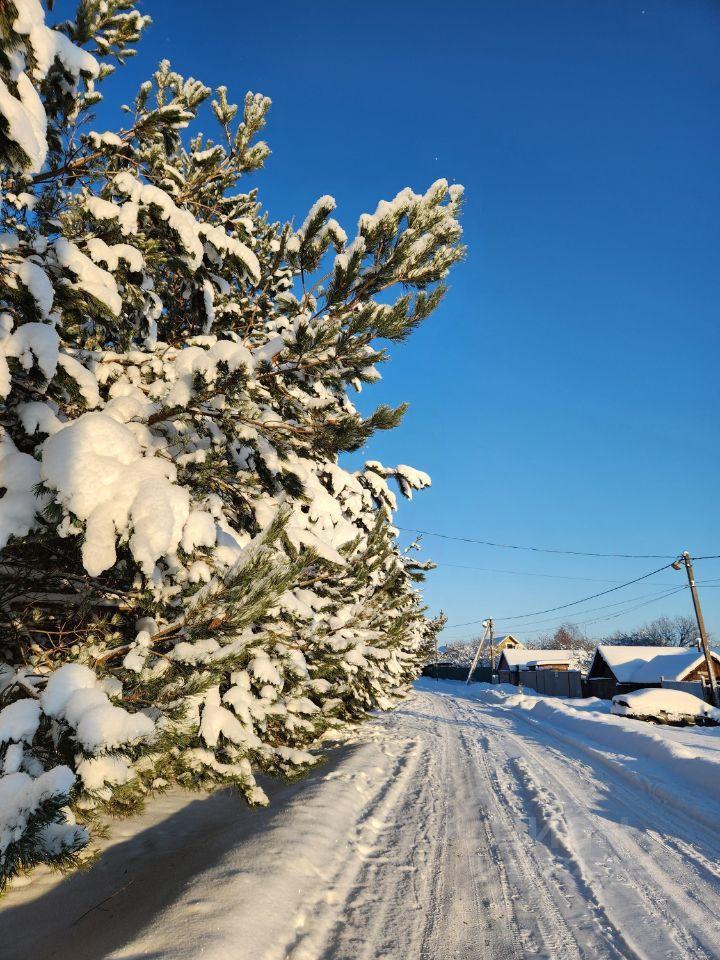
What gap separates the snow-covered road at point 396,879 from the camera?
3.04 metres

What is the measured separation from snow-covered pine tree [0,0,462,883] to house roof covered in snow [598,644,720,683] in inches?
1339

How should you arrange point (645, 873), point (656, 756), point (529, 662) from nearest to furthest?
1. point (645, 873)
2. point (656, 756)
3. point (529, 662)

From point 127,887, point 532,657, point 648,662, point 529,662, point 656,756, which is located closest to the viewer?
point 127,887

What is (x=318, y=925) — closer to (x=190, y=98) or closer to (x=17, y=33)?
(x=17, y=33)

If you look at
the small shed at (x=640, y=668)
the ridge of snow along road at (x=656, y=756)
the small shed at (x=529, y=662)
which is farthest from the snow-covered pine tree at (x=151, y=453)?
the small shed at (x=529, y=662)

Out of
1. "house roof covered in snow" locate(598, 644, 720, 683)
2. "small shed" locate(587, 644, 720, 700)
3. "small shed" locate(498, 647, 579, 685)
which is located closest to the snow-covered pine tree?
"small shed" locate(587, 644, 720, 700)

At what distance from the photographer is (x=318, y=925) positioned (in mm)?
3229

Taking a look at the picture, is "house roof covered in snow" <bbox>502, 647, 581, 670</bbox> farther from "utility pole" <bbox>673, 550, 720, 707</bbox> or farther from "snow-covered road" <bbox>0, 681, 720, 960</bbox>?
"snow-covered road" <bbox>0, 681, 720, 960</bbox>

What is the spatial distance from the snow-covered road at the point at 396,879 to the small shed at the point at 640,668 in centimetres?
2867

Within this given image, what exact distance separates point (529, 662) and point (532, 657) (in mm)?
3987

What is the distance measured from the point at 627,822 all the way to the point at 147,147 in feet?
30.6

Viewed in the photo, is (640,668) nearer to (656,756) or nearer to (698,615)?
(698,615)

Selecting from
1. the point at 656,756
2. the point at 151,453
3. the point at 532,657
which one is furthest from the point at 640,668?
the point at 151,453

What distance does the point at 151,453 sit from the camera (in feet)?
9.90
